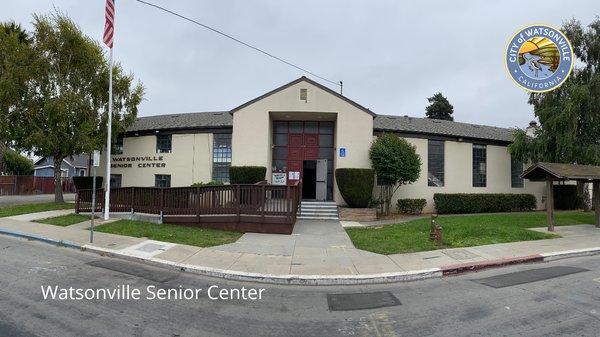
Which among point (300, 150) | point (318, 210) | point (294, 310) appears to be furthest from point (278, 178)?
point (294, 310)

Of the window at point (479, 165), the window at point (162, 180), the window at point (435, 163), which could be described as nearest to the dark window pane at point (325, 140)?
the window at point (435, 163)

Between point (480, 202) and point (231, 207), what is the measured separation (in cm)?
1504

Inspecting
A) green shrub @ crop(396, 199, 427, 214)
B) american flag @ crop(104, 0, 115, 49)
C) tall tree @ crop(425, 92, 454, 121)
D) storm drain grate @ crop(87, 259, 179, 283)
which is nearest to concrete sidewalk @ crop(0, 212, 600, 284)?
storm drain grate @ crop(87, 259, 179, 283)

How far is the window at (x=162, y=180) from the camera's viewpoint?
2166 cm

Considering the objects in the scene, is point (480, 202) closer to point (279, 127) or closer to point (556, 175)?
point (556, 175)

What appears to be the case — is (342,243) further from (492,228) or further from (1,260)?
(1,260)

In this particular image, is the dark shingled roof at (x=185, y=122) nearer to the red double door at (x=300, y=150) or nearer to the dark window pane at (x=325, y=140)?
the red double door at (x=300, y=150)

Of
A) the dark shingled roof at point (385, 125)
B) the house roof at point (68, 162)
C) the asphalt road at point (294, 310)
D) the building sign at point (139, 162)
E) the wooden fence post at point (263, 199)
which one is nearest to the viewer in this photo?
the asphalt road at point (294, 310)

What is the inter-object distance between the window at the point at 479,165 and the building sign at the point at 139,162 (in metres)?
18.5

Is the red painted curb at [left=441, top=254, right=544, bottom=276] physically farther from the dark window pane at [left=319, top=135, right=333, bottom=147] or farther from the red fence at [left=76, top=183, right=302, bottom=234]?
the dark window pane at [left=319, top=135, right=333, bottom=147]

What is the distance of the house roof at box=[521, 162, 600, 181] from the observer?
13.0 meters

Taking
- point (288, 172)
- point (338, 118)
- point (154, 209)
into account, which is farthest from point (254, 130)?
point (154, 209)

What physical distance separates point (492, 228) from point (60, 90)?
21.2 metres

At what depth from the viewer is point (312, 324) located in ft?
16.3
